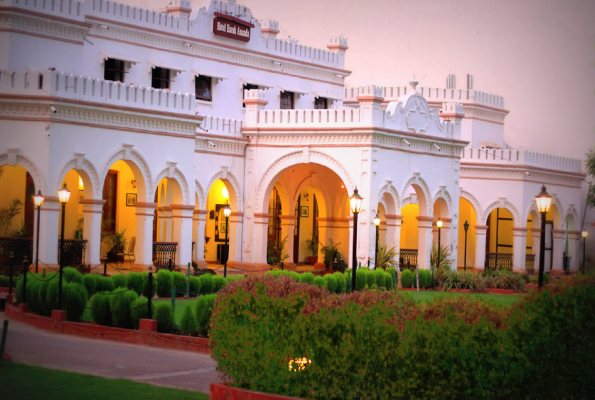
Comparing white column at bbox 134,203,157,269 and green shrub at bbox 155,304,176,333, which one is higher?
white column at bbox 134,203,157,269

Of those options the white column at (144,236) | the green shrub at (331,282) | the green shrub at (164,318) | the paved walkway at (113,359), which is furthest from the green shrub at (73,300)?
the white column at (144,236)

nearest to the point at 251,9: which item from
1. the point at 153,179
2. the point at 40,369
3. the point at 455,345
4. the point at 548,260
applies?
the point at 153,179

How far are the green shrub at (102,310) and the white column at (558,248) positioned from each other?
24958 mm

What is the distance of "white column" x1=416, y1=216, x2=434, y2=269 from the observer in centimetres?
2728

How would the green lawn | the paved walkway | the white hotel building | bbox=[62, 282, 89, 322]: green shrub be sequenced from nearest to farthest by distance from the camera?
the green lawn, the paved walkway, bbox=[62, 282, 89, 322]: green shrub, the white hotel building

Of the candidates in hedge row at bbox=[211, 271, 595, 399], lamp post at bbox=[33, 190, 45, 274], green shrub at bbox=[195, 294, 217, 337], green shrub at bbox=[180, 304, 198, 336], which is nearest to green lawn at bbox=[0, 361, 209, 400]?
hedge row at bbox=[211, 271, 595, 399]

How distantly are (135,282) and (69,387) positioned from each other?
341 inches

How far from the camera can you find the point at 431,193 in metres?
27.7

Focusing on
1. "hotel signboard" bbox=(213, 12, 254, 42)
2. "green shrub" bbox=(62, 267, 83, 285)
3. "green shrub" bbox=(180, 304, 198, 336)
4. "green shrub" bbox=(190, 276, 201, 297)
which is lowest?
"green shrub" bbox=(180, 304, 198, 336)

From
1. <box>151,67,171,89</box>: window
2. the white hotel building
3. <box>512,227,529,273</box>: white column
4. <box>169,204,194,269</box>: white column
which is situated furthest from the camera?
<box>512,227,529,273</box>: white column

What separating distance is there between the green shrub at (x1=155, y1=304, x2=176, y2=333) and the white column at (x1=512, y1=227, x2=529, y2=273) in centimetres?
2178

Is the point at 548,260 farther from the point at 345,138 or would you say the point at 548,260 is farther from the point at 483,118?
the point at 345,138

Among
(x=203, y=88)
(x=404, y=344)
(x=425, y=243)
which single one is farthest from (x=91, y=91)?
(x=404, y=344)

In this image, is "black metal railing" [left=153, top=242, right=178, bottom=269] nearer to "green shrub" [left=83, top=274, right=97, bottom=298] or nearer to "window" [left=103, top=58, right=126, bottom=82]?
"green shrub" [left=83, top=274, right=97, bottom=298]
